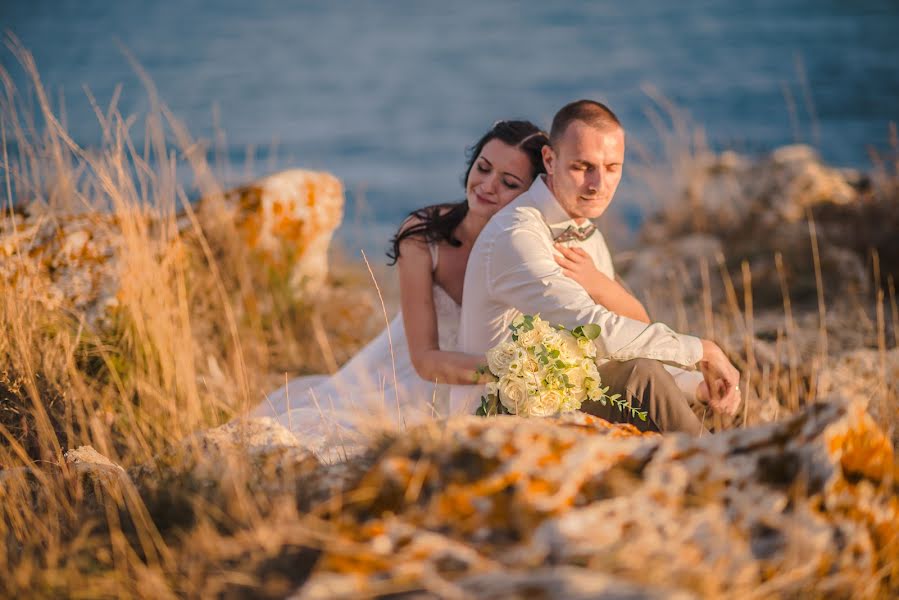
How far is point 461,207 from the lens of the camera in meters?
4.39

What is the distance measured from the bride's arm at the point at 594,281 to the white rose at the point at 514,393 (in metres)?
0.96

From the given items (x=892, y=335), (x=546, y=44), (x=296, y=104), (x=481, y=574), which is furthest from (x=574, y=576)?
(x=546, y=44)

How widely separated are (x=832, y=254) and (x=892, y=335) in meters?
1.24

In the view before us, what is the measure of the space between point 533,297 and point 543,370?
0.69m

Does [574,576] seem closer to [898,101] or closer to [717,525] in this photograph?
[717,525]

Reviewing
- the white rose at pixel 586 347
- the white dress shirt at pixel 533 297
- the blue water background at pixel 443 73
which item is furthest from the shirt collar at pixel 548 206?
the blue water background at pixel 443 73

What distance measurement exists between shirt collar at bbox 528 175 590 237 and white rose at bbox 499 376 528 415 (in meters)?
1.10

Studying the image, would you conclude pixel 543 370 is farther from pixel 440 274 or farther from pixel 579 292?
pixel 440 274

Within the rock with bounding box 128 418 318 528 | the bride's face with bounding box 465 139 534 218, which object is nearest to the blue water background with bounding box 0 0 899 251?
the bride's face with bounding box 465 139 534 218

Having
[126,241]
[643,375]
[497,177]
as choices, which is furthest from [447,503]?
[126,241]

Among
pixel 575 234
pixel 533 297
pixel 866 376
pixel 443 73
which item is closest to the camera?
pixel 533 297

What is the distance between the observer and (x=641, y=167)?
973cm

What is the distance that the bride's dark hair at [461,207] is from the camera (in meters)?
4.16

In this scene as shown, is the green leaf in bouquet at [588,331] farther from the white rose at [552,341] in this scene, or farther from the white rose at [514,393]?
the white rose at [514,393]
